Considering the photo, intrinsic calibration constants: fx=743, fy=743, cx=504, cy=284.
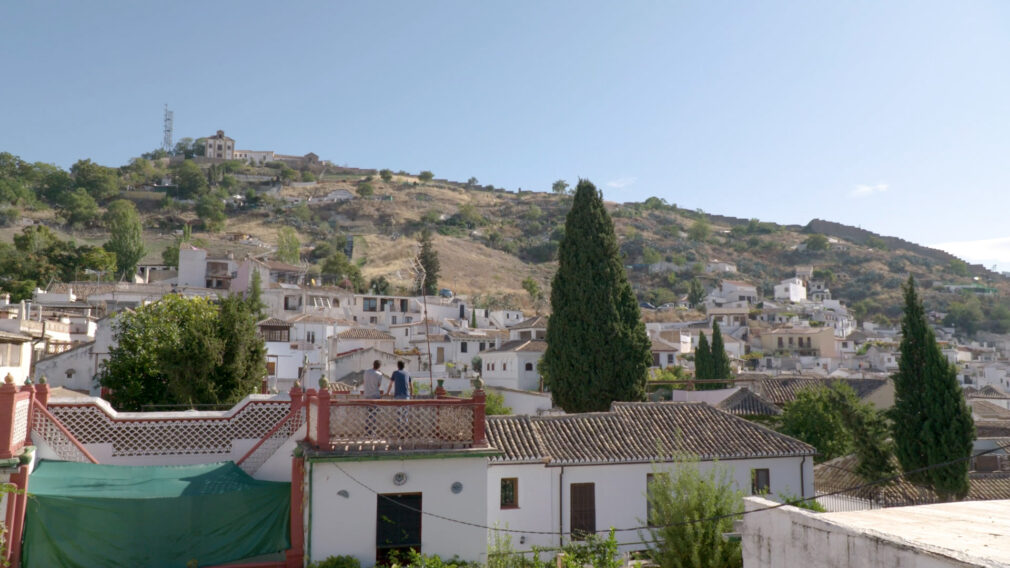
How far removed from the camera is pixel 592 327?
2684 centimetres

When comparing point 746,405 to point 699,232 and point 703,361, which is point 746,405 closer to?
point 703,361

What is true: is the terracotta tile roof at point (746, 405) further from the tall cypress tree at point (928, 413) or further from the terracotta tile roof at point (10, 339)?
the terracotta tile roof at point (10, 339)

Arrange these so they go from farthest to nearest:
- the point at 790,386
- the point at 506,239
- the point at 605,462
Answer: the point at 506,239 < the point at 790,386 < the point at 605,462

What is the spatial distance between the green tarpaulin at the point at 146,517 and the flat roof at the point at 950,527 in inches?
336

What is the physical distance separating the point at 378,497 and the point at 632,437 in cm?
989

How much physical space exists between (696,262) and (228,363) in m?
111

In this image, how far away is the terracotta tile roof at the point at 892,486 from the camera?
19734mm

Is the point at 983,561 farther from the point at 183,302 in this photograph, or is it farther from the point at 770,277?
the point at 770,277

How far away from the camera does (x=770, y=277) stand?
417 feet

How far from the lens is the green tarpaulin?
35.0 ft

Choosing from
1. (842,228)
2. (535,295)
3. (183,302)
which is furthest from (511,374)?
(842,228)

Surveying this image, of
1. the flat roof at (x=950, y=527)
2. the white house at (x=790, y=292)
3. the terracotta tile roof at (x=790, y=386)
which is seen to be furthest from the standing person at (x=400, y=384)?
the white house at (x=790, y=292)

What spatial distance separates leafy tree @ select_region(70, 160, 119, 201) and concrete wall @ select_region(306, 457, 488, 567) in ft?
394

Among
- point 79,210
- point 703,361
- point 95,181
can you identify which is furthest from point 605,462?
point 95,181
